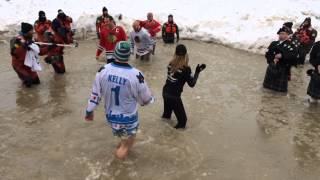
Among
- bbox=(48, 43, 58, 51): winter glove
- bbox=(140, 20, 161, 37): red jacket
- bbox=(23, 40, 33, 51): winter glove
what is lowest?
bbox=(48, 43, 58, 51): winter glove

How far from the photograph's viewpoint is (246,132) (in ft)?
25.6

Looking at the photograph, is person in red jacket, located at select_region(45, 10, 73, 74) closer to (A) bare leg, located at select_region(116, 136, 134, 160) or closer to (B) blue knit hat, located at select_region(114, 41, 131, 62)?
(A) bare leg, located at select_region(116, 136, 134, 160)

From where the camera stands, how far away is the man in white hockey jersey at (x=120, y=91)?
569cm

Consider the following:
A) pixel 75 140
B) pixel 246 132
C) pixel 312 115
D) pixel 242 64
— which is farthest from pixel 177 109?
A: pixel 242 64

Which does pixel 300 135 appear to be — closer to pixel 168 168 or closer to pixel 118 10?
pixel 168 168

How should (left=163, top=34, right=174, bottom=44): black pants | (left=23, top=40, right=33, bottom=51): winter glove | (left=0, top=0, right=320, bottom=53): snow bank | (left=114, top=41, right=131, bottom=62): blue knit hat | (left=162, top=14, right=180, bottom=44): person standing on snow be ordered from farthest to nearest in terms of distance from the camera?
1. (left=0, top=0, right=320, bottom=53): snow bank
2. (left=163, top=34, right=174, bottom=44): black pants
3. (left=162, top=14, right=180, bottom=44): person standing on snow
4. (left=23, top=40, right=33, bottom=51): winter glove
5. (left=114, top=41, right=131, bottom=62): blue knit hat

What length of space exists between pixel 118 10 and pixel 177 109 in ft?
32.4

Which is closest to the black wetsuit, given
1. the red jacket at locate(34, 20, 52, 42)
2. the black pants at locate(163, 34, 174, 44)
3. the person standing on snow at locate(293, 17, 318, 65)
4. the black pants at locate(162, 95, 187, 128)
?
the black pants at locate(162, 95, 187, 128)

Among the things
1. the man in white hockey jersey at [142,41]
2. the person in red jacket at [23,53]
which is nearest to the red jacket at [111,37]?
the man in white hockey jersey at [142,41]

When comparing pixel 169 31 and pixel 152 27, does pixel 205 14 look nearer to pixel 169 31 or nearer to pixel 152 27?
pixel 169 31

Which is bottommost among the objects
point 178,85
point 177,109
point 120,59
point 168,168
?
point 168,168

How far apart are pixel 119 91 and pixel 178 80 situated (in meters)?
1.71

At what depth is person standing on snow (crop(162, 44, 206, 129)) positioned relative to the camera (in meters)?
6.99

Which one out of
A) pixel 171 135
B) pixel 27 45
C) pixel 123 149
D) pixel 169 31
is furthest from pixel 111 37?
pixel 123 149
